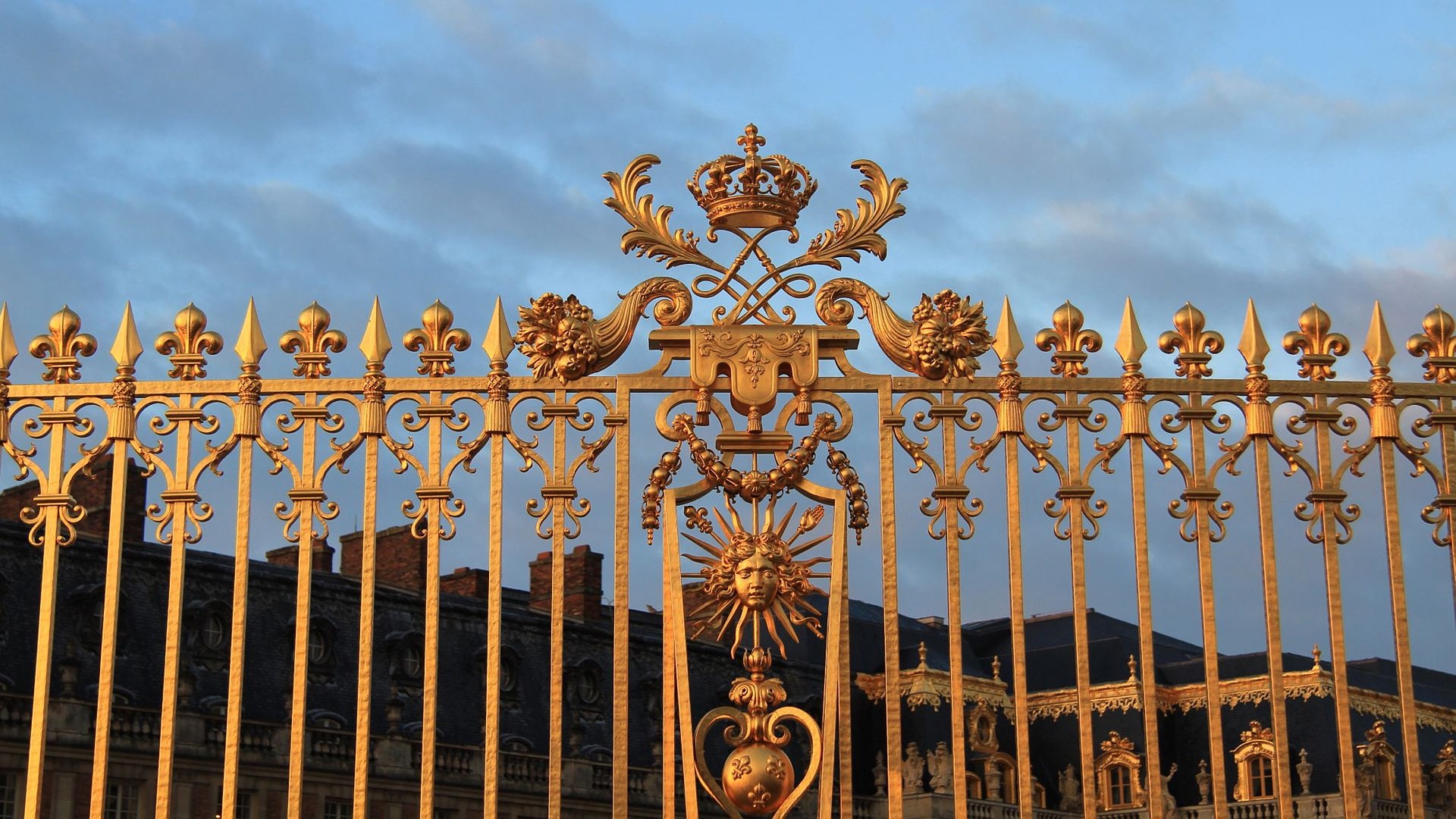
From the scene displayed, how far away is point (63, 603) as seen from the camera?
2867 cm

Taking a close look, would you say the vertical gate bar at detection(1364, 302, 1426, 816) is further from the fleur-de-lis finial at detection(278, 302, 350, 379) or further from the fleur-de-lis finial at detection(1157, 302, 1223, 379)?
the fleur-de-lis finial at detection(278, 302, 350, 379)

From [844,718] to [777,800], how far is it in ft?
1.62

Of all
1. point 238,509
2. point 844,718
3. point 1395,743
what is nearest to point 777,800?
point 844,718

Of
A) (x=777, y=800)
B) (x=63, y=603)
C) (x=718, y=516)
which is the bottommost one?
(x=777, y=800)

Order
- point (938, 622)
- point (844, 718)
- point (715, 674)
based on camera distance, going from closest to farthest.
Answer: point (844, 718)
point (715, 674)
point (938, 622)

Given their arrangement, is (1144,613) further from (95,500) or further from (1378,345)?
(95,500)

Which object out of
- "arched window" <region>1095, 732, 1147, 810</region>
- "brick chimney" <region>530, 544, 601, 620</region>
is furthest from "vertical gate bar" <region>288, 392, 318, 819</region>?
"brick chimney" <region>530, 544, 601, 620</region>

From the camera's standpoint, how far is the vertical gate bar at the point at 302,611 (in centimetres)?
1124

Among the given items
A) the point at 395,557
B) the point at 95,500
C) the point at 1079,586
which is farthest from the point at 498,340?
the point at 395,557

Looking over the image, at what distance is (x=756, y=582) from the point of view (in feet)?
37.2

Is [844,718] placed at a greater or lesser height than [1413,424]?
lesser

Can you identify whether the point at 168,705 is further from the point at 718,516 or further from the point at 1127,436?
the point at 1127,436

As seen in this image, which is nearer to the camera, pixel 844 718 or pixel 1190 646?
pixel 844 718

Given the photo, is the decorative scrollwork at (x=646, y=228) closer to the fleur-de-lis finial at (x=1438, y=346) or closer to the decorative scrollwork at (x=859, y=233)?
the decorative scrollwork at (x=859, y=233)
